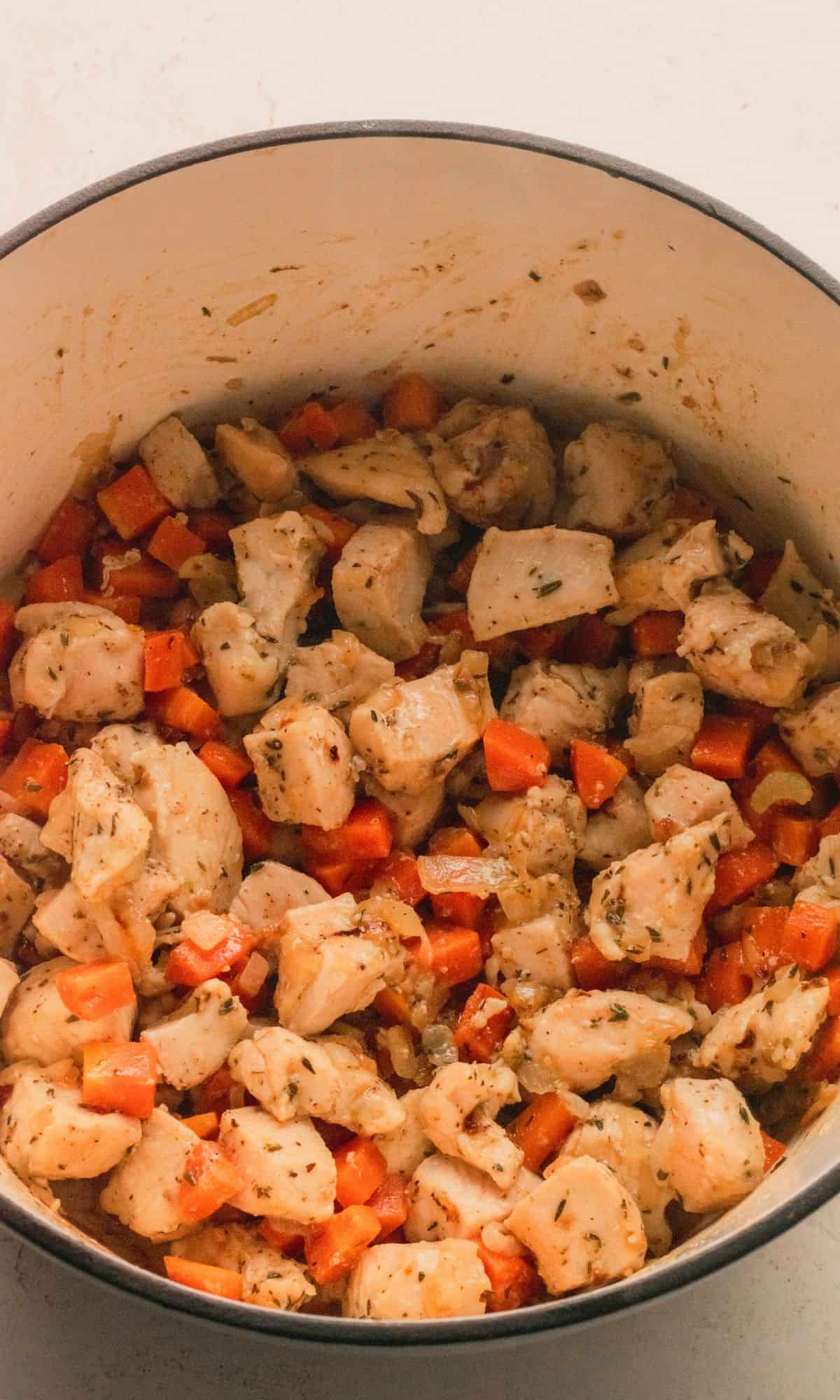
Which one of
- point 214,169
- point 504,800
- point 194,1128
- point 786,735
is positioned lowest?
point 194,1128

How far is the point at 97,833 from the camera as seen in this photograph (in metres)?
1.85

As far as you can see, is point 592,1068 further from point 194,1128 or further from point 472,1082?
point 194,1128

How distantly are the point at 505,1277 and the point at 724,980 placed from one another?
1.74ft

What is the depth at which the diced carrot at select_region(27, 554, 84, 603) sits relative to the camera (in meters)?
2.11

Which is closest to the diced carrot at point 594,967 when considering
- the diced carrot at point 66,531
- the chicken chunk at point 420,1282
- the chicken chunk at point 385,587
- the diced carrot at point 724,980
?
the diced carrot at point 724,980

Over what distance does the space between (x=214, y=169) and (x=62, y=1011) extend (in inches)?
44.6

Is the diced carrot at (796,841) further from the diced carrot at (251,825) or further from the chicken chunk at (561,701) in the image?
the diced carrot at (251,825)

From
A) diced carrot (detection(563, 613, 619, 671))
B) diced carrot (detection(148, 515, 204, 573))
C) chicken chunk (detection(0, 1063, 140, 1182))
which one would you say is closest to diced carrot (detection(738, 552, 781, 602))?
diced carrot (detection(563, 613, 619, 671))

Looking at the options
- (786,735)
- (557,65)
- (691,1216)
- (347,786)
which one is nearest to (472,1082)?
(691,1216)

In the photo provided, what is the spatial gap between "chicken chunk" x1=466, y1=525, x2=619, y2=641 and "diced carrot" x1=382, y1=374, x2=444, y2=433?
0.25m

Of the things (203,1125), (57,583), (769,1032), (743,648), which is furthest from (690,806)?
(57,583)

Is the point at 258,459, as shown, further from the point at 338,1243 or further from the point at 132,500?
the point at 338,1243

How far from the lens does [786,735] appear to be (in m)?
2.04

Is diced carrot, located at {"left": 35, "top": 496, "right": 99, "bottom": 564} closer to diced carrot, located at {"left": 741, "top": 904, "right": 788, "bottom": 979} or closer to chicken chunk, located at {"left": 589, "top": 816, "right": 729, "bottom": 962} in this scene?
chicken chunk, located at {"left": 589, "top": 816, "right": 729, "bottom": 962}
